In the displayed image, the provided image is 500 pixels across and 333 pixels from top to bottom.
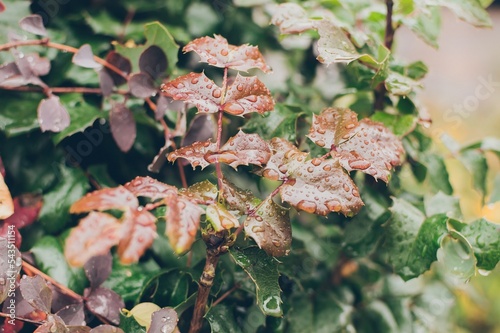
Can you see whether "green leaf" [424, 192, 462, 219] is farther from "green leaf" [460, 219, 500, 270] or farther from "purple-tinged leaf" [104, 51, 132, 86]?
"purple-tinged leaf" [104, 51, 132, 86]

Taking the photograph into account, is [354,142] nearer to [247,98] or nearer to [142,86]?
[247,98]

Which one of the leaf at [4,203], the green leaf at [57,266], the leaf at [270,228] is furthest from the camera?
the green leaf at [57,266]

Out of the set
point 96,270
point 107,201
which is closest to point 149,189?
point 107,201

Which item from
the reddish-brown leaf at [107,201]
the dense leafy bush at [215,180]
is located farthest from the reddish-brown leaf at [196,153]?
the reddish-brown leaf at [107,201]

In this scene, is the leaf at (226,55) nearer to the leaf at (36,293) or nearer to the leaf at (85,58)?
the leaf at (85,58)

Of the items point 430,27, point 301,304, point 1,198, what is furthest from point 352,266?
point 1,198
